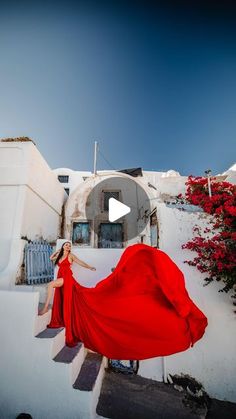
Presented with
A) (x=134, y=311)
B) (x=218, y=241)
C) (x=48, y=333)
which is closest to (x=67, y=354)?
(x=48, y=333)

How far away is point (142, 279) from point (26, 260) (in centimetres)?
520

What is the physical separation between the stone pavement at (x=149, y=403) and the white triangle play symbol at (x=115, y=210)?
10034 millimetres

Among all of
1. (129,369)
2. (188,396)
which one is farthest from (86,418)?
(188,396)

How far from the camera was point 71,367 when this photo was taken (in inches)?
111

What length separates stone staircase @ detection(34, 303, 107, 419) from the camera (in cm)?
278

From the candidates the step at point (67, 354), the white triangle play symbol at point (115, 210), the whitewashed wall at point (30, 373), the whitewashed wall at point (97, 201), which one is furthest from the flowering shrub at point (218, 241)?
the white triangle play symbol at point (115, 210)

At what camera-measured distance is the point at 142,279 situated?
3.37 meters

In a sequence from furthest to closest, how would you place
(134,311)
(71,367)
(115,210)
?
1. (115,210)
2. (134,311)
3. (71,367)

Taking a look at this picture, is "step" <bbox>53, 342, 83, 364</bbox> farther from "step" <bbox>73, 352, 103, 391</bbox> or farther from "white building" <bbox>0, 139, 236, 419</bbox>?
"step" <bbox>73, 352, 103, 391</bbox>

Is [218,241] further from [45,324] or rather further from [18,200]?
[18,200]

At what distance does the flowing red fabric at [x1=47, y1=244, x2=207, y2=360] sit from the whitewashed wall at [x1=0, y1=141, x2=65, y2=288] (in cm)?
418
